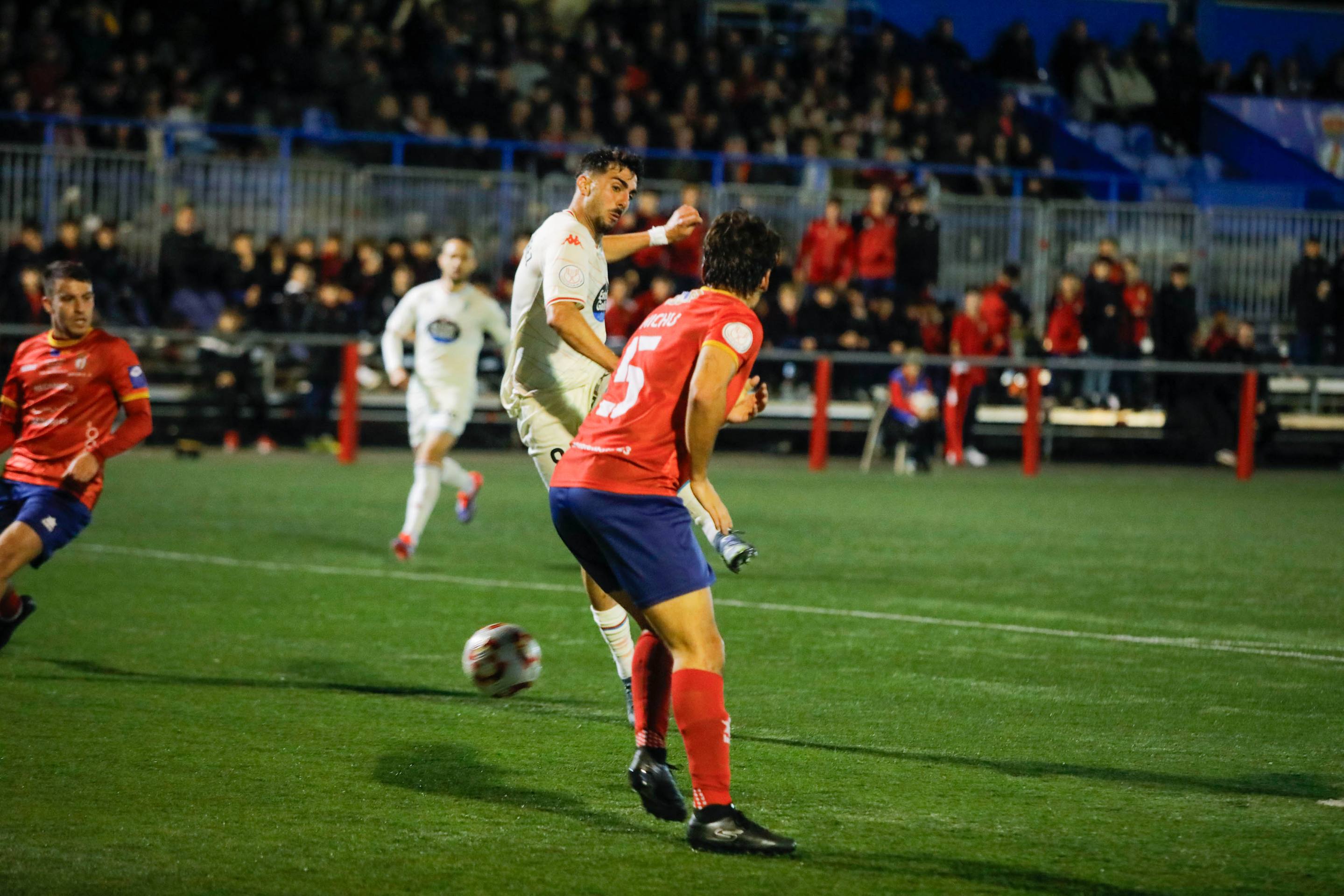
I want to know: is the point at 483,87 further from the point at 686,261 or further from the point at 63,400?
the point at 63,400

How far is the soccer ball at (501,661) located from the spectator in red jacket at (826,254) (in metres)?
15.3

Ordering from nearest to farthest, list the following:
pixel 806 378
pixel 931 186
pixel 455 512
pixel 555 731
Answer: pixel 555 731, pixel 455 512, pixel 806 378, pixel 931 186

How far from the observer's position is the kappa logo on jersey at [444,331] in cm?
1292

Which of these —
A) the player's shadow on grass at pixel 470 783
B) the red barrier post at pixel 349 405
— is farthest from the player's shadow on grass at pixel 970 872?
the red barrier post at pixel 349 405

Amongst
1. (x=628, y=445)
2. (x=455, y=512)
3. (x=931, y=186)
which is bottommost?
(x=455, y=512)

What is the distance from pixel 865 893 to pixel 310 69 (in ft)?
66.2

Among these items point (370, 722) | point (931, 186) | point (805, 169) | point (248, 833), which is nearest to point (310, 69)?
point (805, 169)

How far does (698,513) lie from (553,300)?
3.59ft

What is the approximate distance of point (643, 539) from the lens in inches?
213

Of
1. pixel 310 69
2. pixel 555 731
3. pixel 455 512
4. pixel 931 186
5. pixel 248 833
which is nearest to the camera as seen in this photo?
pixel 248 833

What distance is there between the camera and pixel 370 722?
23.2ft

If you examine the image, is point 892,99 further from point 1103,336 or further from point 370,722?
point 370,722

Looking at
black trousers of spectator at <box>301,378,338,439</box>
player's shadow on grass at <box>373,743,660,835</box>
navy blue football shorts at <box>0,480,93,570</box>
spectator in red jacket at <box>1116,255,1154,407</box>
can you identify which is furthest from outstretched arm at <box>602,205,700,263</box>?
spectator in red jacket at <box>1116,255,1154,407</box>

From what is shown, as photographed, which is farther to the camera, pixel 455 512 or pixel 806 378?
pixel 806 378
